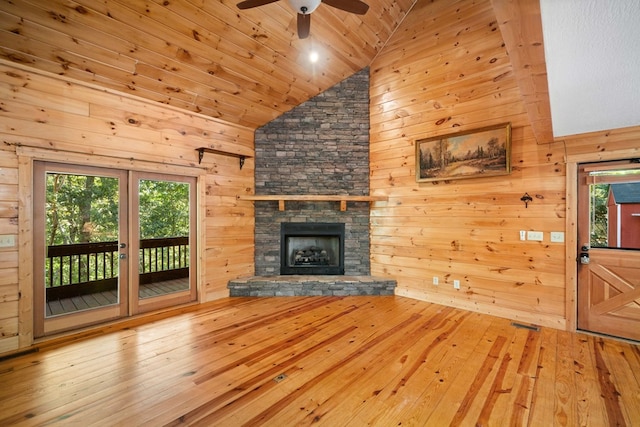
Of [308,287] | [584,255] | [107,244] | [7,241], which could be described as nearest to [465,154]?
[584,255]

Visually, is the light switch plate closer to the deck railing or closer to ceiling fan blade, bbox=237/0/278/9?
ceiling fan blade, bbox=237/0/278/9

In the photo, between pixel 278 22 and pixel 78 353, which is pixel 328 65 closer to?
pixel 278 22

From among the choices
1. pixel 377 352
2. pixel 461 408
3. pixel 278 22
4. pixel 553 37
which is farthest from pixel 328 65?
pixel 461 408

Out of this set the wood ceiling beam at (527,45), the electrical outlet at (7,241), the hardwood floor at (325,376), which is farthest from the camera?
the electrical outlet at (7,241)

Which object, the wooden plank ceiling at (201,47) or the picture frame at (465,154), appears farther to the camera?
the picture frame at (465,154)

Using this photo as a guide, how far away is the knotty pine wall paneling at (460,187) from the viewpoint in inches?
137

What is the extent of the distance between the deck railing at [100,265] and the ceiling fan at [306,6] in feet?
10.4

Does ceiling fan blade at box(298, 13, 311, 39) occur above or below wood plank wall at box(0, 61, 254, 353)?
above

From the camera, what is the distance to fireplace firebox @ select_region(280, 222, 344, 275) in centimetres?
496

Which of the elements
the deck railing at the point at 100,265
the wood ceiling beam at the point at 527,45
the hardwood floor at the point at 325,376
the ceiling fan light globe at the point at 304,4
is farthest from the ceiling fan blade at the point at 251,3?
the hardwood floor at the point at 325,376

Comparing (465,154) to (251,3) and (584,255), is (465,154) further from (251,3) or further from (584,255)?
(251,3)

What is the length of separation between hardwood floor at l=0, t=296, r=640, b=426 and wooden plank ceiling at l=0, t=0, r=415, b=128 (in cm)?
300

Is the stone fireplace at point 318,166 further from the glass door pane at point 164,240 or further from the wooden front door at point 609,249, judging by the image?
the wooden front door at point 609,249

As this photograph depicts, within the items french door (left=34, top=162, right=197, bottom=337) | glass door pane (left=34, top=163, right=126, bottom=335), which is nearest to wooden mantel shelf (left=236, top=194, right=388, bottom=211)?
french door (left=34, top=162, right=197, bottom=337)
